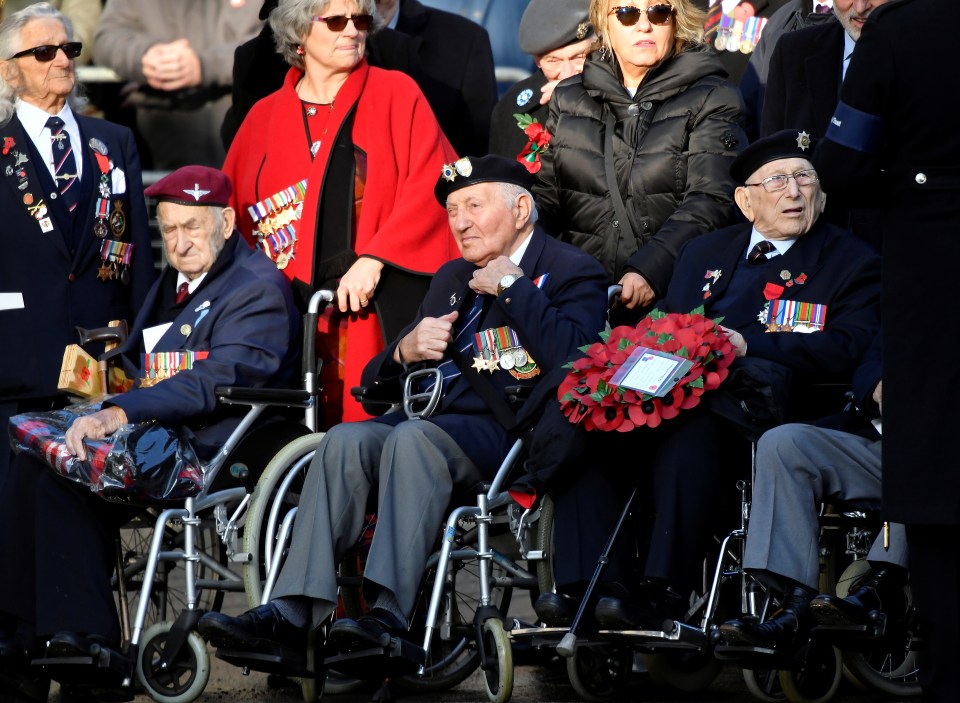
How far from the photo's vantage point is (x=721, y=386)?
5.11m

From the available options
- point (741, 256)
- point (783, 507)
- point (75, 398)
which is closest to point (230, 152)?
point (75, 398)

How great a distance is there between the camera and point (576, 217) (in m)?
6.12

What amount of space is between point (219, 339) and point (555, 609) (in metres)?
1.55

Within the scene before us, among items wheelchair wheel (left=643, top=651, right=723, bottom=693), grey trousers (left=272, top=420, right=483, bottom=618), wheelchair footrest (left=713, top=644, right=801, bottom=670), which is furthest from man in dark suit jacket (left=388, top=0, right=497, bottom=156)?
wheelchair footrest (left=713, top=644, right=801, bottom=670)

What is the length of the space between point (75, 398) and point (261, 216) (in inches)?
38.2

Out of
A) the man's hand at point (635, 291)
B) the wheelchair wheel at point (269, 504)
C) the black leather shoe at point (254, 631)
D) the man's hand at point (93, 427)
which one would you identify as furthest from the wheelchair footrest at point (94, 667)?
the man's hand at point (635, 291)

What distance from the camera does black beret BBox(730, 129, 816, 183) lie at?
18.4 feet

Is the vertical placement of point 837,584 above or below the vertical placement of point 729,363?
below

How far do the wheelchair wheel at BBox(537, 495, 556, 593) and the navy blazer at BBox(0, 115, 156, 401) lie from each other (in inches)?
78.1

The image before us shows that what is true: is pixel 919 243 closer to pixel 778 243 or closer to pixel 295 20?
pixel 778 243

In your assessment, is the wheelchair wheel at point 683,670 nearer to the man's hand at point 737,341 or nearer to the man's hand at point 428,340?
the man's hand at point 737,341

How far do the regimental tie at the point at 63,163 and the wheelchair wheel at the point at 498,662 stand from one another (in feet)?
7.56

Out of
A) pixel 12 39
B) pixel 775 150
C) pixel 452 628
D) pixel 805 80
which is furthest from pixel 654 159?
pixel 12 39

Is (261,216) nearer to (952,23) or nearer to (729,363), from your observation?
(729,363)
